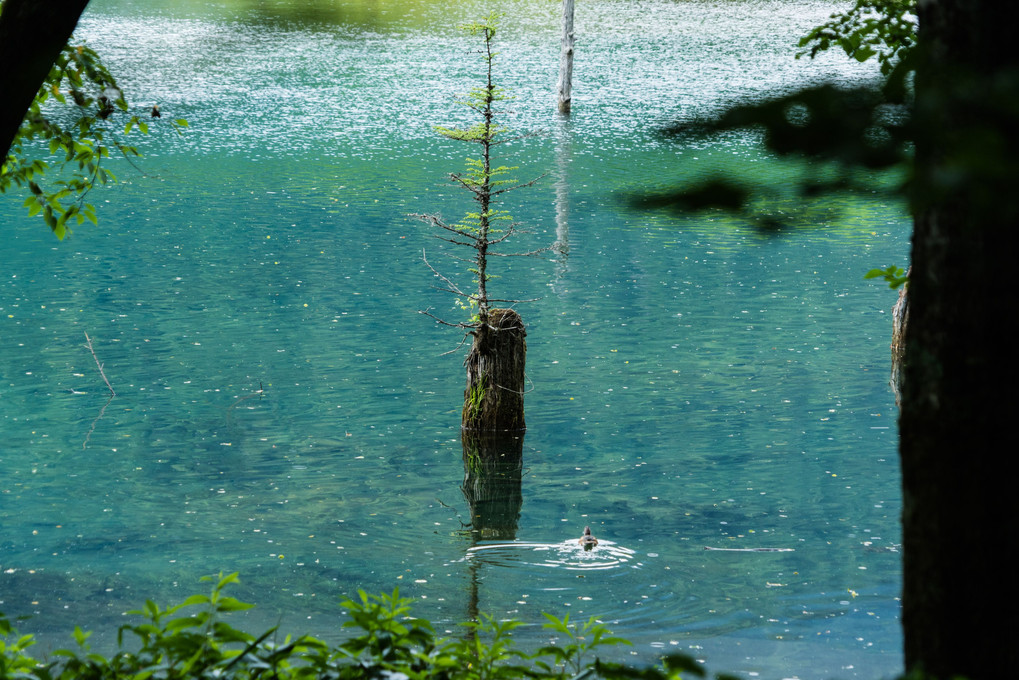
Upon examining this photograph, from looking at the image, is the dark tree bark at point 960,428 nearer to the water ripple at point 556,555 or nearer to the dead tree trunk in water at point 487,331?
the water ripple at point 556,555

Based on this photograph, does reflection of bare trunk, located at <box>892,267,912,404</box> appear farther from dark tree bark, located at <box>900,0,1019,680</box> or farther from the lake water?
dark tree bark, located at <box>900,0,1019,680</box>

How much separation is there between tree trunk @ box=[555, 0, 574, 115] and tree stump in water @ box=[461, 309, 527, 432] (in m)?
33.5

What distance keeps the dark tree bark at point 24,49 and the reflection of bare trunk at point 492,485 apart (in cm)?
628

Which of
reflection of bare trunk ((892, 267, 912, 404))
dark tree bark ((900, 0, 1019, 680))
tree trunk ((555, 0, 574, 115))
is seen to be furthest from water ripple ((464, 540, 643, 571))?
tree trunk ((555, 0, 574, 115))

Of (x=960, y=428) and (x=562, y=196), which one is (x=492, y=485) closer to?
(x=960, y=428)

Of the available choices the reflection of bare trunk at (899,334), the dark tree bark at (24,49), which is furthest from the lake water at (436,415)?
the dark tree bark at (24,49)

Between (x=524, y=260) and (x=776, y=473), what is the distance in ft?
47.4

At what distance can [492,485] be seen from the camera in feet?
40.7

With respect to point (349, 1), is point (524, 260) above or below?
below

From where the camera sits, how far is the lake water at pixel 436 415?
364 inches

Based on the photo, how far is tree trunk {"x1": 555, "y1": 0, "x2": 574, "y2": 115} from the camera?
4466cm

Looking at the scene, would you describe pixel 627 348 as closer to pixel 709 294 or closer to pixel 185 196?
pixel 709 294

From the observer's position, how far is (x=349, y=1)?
6438 centimetres

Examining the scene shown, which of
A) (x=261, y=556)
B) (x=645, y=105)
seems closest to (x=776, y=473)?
(x=261, y=556)
